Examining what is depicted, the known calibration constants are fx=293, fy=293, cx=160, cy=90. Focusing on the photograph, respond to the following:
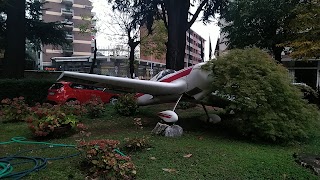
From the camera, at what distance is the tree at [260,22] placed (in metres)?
16.2

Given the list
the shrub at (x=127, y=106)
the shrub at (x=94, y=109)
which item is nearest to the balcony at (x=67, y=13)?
the shrub at (x=127, y=106)

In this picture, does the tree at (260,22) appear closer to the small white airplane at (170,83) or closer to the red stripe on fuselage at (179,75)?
the red stripe on fuselage at (179,75)

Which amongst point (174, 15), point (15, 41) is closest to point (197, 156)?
point (174, 15)

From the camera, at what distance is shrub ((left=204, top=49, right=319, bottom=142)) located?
6.50m

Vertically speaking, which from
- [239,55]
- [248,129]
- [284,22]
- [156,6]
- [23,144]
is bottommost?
[23,144]

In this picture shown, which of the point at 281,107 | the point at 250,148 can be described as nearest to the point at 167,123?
the point at 250,148

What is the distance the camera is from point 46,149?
6.11m

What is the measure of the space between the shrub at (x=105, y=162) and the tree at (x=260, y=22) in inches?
532

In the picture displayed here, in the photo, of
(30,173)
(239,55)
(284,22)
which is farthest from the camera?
(284,22)

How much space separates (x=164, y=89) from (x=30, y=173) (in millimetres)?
4453

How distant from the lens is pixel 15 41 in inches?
590

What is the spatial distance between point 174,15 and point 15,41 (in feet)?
27.5

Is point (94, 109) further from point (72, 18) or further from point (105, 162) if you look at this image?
point (72, 18)

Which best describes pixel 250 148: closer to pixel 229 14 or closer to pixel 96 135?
pixel 96 135
